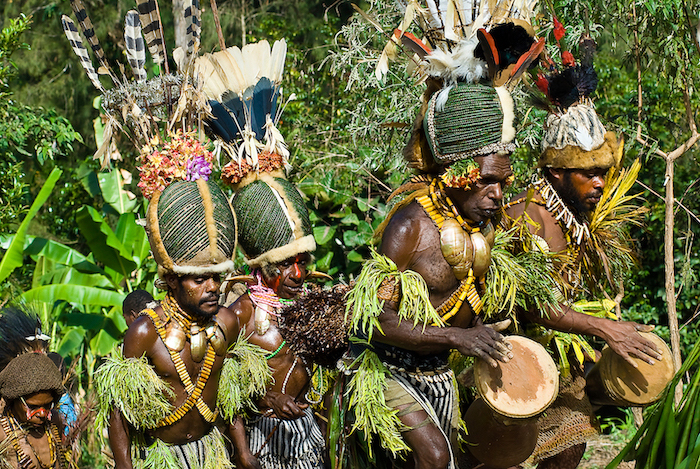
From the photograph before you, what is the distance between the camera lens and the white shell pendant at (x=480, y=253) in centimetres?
381

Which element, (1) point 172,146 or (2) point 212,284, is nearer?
(2) point 212,284

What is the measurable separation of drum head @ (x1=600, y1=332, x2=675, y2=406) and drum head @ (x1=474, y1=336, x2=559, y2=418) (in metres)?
0.71

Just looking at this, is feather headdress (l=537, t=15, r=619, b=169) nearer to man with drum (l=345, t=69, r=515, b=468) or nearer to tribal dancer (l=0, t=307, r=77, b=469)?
man with drum (l=345, t=69, r=515, b=468)

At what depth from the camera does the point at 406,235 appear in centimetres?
370

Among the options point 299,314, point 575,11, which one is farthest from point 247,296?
point 575,11

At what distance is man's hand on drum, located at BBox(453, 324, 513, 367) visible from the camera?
334cm

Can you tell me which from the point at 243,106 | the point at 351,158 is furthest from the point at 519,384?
the point at 351,158

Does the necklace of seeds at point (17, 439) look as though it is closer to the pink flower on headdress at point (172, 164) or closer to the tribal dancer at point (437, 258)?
the pink flower on headdress at point (172, 164)

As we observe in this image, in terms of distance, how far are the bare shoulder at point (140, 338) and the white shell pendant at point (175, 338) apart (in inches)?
2.6

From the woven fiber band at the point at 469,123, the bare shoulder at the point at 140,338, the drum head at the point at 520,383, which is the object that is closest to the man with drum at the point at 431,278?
the woven fiber band at the point at 469,123

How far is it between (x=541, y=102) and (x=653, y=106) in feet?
10.3

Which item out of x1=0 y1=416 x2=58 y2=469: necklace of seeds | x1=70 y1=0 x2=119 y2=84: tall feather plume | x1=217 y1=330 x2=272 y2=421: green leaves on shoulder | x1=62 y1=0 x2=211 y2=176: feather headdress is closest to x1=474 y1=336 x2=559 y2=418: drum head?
x1=217 y1=330 x2=272 y2=421: green leaves on shoulder

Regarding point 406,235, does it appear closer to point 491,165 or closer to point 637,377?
point 491,165

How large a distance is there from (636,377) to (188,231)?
2.51m
